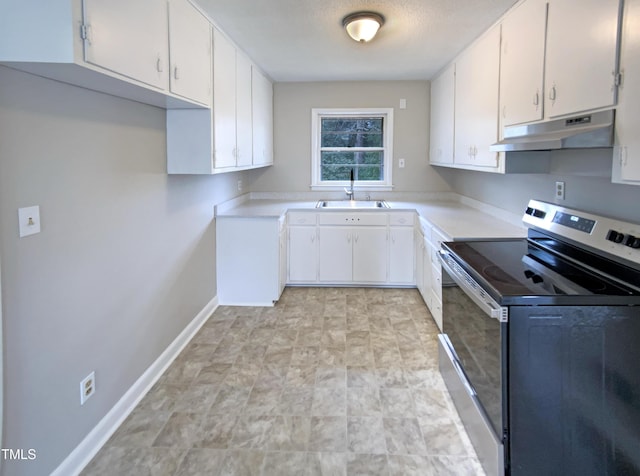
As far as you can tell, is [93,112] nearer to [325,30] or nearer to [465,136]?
[325,30]

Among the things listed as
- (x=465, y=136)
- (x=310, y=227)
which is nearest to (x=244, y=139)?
(x=310, y=227)

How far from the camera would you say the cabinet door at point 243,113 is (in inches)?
149

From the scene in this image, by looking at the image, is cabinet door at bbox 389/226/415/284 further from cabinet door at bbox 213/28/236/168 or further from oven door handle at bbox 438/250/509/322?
oven door handle at bbox 438/250/509/322

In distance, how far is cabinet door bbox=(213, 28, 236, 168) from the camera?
318cm

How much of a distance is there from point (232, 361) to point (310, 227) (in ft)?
6.35

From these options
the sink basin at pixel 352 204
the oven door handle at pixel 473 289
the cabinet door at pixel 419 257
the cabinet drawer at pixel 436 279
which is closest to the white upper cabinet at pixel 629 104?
the oven door handle at pixel 473 289

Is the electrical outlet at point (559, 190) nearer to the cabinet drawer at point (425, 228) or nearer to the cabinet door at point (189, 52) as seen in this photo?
the cabinet drawer at point (425, 228)

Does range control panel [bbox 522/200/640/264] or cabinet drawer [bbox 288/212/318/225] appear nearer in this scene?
range control panel [bbox 522/200/640/264]

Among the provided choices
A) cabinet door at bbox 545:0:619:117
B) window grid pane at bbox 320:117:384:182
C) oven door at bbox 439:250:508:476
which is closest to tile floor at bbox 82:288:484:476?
oven door at bbox 439:250:508:476

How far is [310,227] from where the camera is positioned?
4703mm

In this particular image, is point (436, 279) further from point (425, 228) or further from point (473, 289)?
point (473, 289)

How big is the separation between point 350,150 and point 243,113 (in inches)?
72.3

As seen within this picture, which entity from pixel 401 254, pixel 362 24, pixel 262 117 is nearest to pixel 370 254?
pixel 401 254

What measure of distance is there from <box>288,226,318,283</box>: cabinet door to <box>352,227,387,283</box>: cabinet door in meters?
0.42
